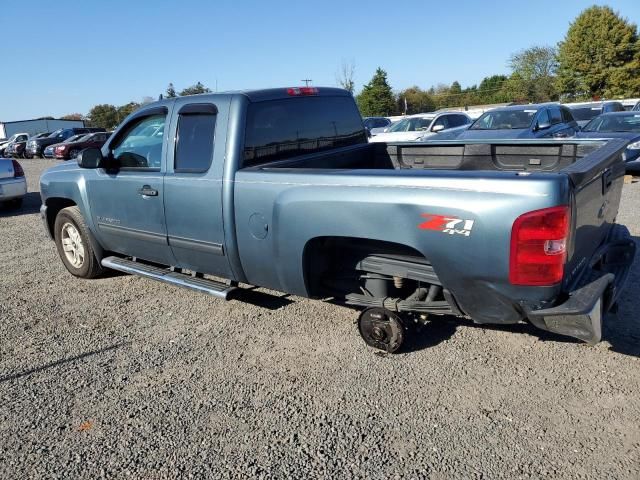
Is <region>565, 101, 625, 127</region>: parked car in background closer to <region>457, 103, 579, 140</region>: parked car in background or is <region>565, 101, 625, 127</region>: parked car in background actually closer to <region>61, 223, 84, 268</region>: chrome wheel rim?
<region>457, 103, 579, 140</region>: parked car in background

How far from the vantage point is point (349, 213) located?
10.7ft

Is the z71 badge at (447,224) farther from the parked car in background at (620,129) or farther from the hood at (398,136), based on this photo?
the hood at (398,136)

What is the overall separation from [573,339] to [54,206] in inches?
215

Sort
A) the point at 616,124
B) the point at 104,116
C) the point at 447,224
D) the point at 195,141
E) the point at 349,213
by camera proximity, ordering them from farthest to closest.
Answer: the point at 104,116
the point at 616,124
the point at 195,141
the point at 349,213
the point at 447,224

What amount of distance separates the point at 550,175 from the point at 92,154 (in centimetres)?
398

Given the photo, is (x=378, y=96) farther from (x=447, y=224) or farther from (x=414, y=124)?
(x=447, y=224)

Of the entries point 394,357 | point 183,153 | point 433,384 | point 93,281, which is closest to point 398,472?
point 433,384

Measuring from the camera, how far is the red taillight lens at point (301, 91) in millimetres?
4453

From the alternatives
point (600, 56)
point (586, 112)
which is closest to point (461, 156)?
point (586, 112)

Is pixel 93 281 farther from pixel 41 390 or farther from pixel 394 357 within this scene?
pixel 394 357

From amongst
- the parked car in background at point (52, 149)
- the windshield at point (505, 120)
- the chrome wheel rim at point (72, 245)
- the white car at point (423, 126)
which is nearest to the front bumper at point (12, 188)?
the chrome wheel rim at point (72, 245)

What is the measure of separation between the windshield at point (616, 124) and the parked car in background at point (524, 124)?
515 millimetres

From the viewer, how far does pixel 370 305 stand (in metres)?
3.67

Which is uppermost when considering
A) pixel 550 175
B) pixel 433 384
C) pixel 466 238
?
pixel 550 175
